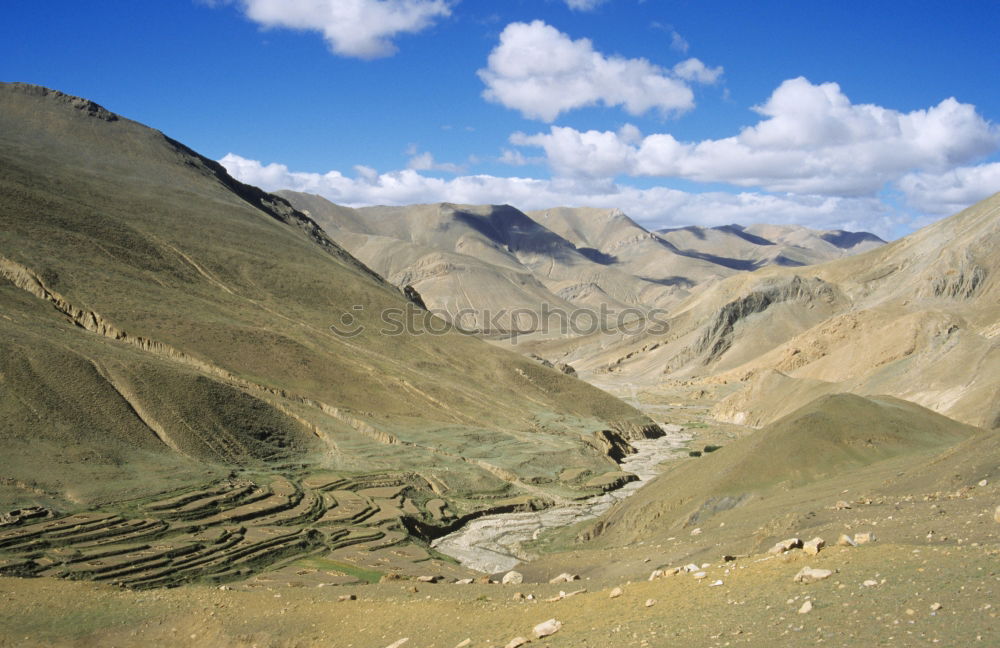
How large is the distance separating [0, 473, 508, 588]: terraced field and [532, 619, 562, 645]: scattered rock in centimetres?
1120

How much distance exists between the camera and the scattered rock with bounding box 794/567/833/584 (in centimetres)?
1296

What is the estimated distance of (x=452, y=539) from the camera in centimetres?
3812

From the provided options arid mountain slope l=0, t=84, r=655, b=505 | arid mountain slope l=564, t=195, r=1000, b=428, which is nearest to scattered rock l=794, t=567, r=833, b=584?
arid mountain slope l=0, t=84, r=655, b=505

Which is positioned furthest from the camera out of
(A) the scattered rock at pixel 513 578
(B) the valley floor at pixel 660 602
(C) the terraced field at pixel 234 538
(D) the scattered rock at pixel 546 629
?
(C) the terraced field at pixel 234 538

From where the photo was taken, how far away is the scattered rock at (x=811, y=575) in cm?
1296

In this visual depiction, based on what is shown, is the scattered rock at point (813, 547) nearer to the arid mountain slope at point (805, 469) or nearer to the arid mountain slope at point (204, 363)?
the arid mountain slope at point (805, 469)

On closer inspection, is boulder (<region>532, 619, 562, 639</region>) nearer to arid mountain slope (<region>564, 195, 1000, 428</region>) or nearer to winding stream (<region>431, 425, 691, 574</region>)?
winding stream (<region>431, 425, 691, 574</region>)

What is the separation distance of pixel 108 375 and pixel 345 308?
120 ft

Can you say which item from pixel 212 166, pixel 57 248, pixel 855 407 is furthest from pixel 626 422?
pixel 212 166

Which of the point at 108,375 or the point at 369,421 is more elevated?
the point at 108,375

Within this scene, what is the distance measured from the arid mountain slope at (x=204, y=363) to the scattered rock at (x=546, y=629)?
25.9m

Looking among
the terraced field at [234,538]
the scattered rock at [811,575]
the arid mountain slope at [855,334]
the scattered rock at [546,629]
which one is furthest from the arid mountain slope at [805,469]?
the arid mountain slope at [855,334]

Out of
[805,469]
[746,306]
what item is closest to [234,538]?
[805,469]

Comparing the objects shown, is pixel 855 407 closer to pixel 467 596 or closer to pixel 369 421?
pixel 467 596
